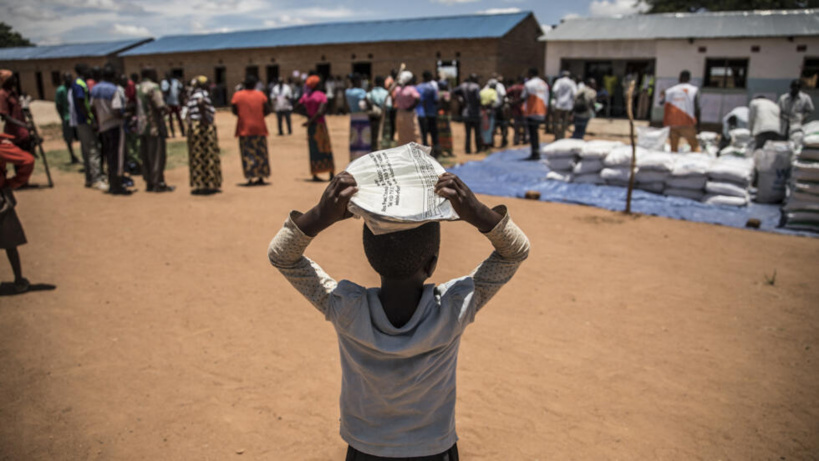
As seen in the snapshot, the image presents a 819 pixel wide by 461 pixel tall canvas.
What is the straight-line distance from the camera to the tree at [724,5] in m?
25.6

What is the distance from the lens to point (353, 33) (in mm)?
24531

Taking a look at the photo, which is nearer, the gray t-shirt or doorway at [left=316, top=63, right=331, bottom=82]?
the gray t-shirt

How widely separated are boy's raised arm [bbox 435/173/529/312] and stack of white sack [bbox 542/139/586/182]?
306 inches

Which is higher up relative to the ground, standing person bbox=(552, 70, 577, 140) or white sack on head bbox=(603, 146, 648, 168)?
standing person bbox=(552, 70, 577, 140)

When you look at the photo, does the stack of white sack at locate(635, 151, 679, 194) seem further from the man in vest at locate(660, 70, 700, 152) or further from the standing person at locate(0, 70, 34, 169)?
the standing person at locate(0, 70, 34, 169)

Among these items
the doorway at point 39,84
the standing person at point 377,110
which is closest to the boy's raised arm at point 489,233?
the standing person at point 377,110

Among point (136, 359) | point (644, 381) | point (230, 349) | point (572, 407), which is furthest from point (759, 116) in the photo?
point (136, 359)

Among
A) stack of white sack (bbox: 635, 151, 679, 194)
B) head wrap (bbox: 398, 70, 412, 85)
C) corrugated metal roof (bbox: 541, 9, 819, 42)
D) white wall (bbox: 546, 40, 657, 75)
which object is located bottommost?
stack of white sack (bbox: 635, 151, 679, 194)

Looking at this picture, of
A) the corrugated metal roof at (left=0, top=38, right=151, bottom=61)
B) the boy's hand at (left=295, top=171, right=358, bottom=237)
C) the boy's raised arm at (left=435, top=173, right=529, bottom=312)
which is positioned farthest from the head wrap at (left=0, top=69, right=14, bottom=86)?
the corrugated metal roof at (left=0, top=38, right=151, bottom=61)

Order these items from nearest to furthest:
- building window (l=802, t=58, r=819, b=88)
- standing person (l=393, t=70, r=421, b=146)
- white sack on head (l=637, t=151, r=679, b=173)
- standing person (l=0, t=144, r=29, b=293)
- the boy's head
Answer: the boy's head < standing person (l=0, t=144, r=29, b=293) < white sack on head (l=637, t=151, r=679, b=173) < standing person (l=393, t=70, r=421, b=146) < building window (l=802, t=58, r=819, b=88)

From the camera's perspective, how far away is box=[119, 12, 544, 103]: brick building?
69.7ft

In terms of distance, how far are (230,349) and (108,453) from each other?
1.06 meters

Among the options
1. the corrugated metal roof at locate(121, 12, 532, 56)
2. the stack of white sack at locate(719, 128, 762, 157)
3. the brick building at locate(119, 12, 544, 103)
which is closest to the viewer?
the stack of white sack at locate(719, 128, 762, 157)

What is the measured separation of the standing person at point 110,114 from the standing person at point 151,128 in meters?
0.27
